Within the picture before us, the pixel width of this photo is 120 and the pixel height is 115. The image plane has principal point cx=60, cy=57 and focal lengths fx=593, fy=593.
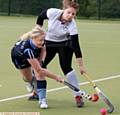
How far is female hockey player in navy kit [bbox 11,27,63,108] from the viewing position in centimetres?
834

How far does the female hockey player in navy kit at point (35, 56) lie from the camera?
328 inches

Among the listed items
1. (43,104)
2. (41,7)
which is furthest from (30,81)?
(41,7)

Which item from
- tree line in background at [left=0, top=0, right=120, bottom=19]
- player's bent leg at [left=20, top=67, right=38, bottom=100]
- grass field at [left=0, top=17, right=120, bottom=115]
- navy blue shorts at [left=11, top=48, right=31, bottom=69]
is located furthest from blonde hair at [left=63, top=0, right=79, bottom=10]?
tree line in background at [left=0, top=0, right=120, bottom=19]

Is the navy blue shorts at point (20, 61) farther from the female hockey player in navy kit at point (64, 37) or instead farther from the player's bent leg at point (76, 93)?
the player's bent leg at point (76, 93)

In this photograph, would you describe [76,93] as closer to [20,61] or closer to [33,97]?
[33,97]

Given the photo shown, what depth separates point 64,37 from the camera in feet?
29.6

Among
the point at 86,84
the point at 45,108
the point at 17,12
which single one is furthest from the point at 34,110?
the point at 17,12

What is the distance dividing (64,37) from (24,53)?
79 centimetres

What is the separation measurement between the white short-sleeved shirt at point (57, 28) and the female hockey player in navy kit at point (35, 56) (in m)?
0.40

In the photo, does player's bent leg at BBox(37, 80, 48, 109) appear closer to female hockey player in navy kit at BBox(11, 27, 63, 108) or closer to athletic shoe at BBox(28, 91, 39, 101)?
female hockey player in navy kit at BBox(11, 27, 63, 108)

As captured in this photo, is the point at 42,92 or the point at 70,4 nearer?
the point at 70,4

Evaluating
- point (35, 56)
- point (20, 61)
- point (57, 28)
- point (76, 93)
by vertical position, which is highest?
point (57, 28)

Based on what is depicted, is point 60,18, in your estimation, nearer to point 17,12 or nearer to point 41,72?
point 41,72

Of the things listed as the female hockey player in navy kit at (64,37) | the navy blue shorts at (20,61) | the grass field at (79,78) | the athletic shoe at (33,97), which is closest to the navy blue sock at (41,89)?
the grass field at (79,78)
